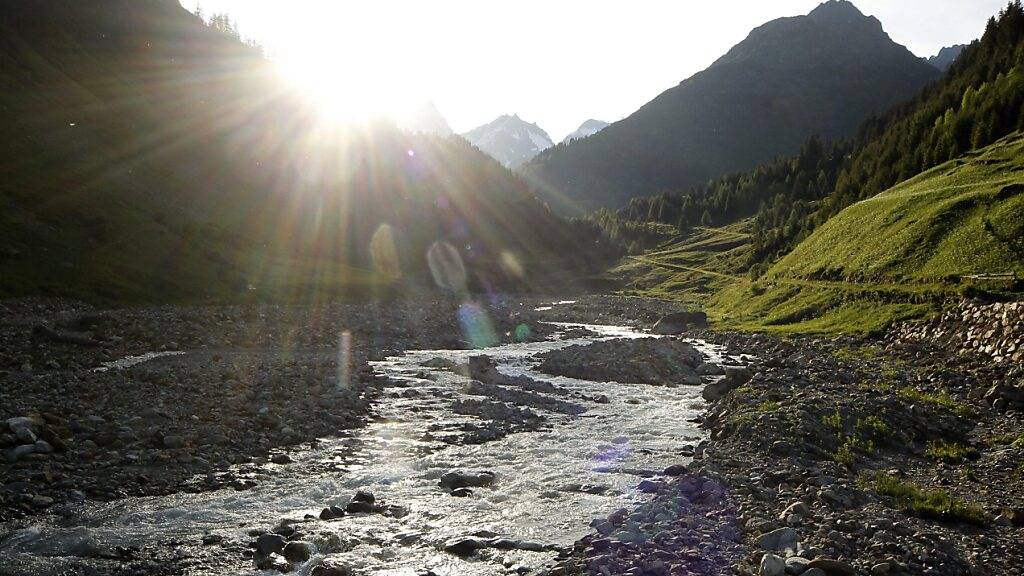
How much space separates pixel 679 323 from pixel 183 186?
310ft

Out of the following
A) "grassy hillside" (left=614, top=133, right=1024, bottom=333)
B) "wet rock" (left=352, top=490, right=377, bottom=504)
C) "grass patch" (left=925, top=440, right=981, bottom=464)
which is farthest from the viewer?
"grassy hillside" (left=614, top=133, right=1024, bottom=333)

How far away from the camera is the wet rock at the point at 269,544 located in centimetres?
1095

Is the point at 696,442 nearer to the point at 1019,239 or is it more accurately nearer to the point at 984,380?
the point at 984,380

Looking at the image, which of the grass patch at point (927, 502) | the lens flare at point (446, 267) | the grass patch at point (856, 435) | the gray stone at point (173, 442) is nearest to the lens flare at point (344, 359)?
the gray stone at point (173, 442)

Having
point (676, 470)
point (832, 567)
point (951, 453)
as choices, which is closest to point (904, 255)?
point (951, 453)

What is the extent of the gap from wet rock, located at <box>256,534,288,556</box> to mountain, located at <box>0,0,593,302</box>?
48355 mm

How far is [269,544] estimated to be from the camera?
11070 millimetres

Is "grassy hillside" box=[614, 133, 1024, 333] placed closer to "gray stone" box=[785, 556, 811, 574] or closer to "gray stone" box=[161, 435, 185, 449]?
"gray stone" box=[785, 556, 811, 574]

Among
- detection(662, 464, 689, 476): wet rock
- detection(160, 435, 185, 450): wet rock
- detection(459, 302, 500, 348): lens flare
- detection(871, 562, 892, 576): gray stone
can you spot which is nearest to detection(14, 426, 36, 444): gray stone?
detection(160, 435, 185, 450): wet rock

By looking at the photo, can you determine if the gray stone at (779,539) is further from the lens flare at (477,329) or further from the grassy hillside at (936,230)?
the grassy hillside at (936,230)

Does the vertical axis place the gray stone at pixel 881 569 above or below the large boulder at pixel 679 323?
above

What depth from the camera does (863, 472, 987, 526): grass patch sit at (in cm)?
1193

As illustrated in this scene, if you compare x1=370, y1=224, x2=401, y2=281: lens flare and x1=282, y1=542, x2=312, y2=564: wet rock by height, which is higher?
x1=370, y1=224, x2=401, y2=281: lens flare

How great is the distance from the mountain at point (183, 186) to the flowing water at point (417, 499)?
4461cm
